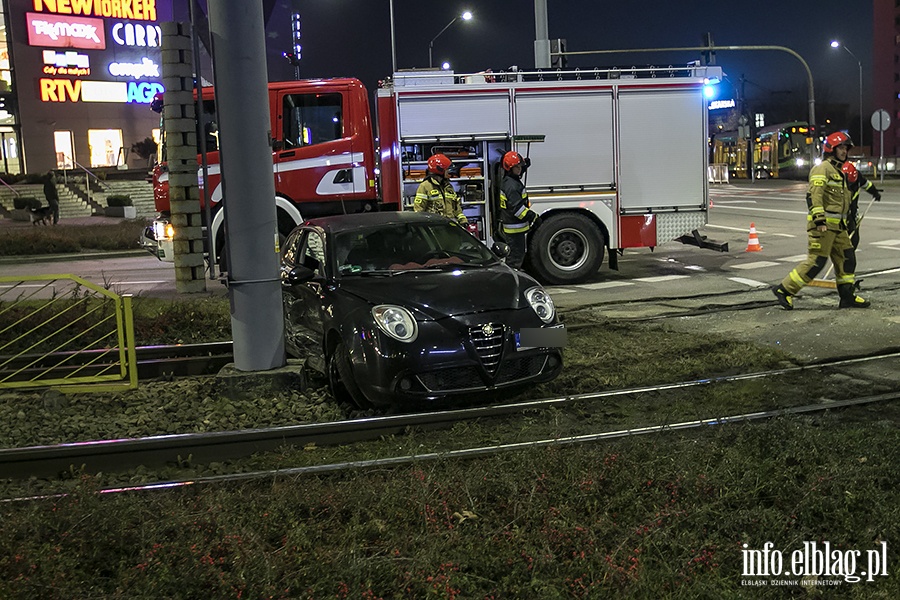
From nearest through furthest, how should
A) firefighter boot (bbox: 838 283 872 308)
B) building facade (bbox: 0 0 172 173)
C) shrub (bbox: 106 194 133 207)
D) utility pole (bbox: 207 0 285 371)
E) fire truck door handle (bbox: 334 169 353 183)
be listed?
1. utility pole (bbox: 207 0 285 371)
2. firefighter boot (bbox: 838 283 872 308)
3. fire truck door handle (bbox: 334 169 353 183)
4. shrub (bbox: 106 194 133 207)
5. building facade (bbox: 0 0 172 173)

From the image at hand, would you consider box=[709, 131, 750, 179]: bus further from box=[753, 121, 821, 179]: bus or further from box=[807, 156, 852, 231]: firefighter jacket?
box=[807, 156, 852, 231]: firefighter jacket

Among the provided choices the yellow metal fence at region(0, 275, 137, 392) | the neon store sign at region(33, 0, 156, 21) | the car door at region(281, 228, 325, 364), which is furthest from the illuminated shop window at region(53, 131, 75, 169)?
the car door at region(281, 228, 325, 364)

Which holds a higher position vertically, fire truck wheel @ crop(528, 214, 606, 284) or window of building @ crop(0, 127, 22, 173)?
window of building @ crop(0, 127, 22, 173)

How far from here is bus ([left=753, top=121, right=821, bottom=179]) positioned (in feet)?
162

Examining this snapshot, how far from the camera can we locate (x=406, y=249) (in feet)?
24.6

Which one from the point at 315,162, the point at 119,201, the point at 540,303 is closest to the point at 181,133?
the point at 315,162

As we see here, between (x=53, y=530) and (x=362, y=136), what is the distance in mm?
9079

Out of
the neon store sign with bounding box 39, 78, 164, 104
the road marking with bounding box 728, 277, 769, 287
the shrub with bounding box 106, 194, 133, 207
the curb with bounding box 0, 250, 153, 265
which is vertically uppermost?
the neon store sign with bounding box 39, 78, 164, 104

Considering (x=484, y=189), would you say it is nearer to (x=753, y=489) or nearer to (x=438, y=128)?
(x=438, y=128)

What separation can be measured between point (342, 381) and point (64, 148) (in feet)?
147

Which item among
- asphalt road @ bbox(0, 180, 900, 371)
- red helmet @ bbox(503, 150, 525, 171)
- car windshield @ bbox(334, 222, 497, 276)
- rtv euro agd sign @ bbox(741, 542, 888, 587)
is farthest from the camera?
red helmet @ bbox(503, 150, 525, 171)

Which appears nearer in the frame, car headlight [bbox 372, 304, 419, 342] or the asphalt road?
car headlight [bbox 372, 304, 419, 342]

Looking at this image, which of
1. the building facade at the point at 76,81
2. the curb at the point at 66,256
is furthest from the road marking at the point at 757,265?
the building facade at the point at 76,81

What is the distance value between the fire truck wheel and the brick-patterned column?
15.6 feet
